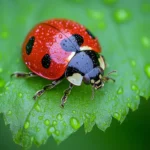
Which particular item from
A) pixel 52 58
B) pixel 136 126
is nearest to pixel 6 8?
pixel 52 58

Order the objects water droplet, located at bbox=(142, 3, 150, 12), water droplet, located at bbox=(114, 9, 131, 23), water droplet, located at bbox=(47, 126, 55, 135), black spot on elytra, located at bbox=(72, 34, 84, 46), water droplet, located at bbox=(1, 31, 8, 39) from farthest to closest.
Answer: water droplet, located at bbox=(142, 3, 150, 12), water droplet, located at bbox=(114, 9, 131, 23), water droplet, located at bbox=(1, 31, 8, 39), black spot on elytra, located at bbox=(72, 34, 84, 46), water droplet, located at bbox=(47, 126, 55, 135)

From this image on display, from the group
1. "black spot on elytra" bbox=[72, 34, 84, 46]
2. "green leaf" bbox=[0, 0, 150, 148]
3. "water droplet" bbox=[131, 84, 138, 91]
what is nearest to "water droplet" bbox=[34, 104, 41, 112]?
"green leaf" bbox=[0, 0, 150, 148]

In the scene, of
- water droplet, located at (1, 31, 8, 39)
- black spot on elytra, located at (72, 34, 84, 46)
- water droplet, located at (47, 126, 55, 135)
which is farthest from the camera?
water droplet, located at (1, 31, 8, 39)

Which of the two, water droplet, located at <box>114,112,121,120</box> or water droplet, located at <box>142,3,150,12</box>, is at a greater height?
water droplet, located at <box>142,3,150,12</box>

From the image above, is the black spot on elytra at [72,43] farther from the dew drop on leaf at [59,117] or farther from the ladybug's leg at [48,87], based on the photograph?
the dew drop on leaf at [59,117]

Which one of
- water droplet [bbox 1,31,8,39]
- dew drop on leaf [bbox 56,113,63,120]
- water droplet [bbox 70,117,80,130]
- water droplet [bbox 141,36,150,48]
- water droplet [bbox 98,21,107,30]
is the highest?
water droplet [bbox 141,36,150,48]

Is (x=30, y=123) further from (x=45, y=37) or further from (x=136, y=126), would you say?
(x=136, y=126)

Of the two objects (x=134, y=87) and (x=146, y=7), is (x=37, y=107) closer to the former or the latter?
(x=134, y=87)

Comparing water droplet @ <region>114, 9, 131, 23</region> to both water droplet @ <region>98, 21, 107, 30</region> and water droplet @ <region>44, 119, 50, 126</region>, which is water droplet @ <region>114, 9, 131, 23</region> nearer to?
water droplet @ <region>98, 21, 107, 30</region>
